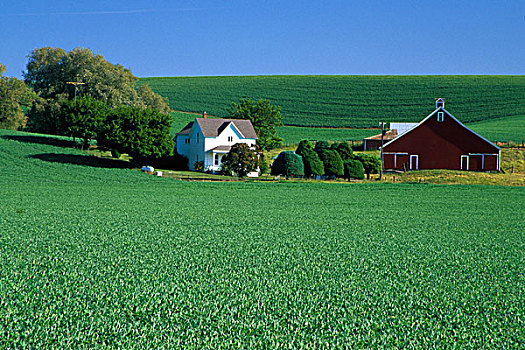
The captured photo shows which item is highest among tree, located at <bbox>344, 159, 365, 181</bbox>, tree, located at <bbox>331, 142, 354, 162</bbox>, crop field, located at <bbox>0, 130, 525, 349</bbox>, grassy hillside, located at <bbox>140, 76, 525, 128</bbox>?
grassy hillside, located at <bbox>140, 76, 525, 128</bbox>

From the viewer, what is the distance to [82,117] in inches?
2399

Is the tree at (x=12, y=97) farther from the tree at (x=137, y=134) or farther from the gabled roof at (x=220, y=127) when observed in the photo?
the gabled roof at (x=220, y=127)

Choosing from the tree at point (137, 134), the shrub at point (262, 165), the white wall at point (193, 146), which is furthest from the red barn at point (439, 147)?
the tree at point (137, 134)

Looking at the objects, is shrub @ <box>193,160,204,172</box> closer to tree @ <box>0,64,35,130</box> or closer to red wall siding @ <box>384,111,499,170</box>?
red wall siding @ <box>384,111,499,170</box>

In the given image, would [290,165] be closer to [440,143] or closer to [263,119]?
[440,143]

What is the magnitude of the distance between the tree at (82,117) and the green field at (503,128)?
5274 cm

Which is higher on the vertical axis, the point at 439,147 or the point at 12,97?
the point at 12,97

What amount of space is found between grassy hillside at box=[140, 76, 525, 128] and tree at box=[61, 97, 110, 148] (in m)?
46.1

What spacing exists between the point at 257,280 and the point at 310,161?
41.8m

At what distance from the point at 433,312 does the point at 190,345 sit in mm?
3598

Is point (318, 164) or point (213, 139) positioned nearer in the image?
point (318, 164)

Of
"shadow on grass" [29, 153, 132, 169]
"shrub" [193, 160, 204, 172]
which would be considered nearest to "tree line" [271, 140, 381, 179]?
"shrub" [193, 160, 204, 172]

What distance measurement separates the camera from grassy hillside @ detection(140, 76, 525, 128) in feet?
338

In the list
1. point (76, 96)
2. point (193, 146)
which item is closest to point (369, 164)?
point (193, 146)
